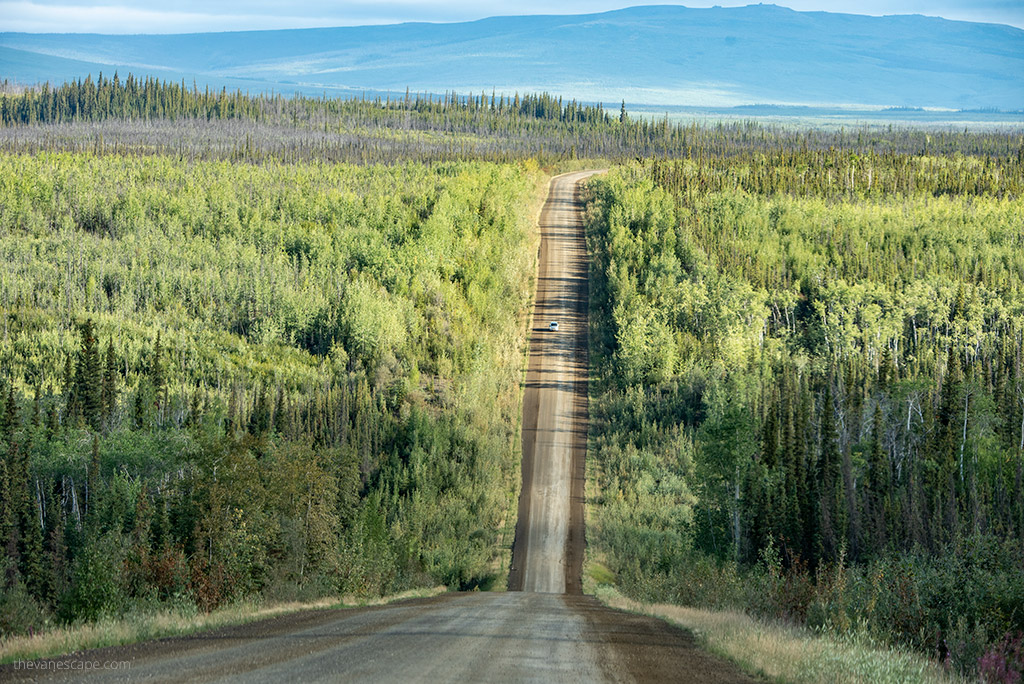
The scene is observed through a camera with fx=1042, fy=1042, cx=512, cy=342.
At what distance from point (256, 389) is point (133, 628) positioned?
6796 centimetres

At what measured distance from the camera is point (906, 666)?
730 inches

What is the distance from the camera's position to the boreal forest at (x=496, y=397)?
36.8 meters

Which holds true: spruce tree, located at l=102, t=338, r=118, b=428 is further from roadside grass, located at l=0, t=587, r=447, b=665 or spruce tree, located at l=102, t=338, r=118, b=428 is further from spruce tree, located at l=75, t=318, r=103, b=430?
roadside grass, located at l=0, t=587, r=447, b=665

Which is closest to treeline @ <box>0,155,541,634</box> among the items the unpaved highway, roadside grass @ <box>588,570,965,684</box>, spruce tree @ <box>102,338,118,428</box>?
spruce tree @ <box>102,338,118,428</box>

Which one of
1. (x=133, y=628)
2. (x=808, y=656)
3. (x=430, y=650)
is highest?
(x=808, y=656)

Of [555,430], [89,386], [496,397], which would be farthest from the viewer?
[89,386]

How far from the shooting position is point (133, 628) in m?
22.3

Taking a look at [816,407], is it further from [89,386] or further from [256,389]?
[89,386]

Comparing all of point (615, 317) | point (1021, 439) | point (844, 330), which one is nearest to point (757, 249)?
point (844, 330)

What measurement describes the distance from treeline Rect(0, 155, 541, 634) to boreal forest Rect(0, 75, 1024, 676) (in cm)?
34

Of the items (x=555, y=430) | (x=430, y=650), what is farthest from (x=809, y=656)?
(x=555, y=430)

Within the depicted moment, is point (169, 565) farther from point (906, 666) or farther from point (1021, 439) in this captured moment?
point (1021, 439)

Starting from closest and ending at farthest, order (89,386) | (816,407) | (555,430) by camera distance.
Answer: (555,430) < (816,407) < (89,386)

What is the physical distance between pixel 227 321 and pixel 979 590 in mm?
96594
